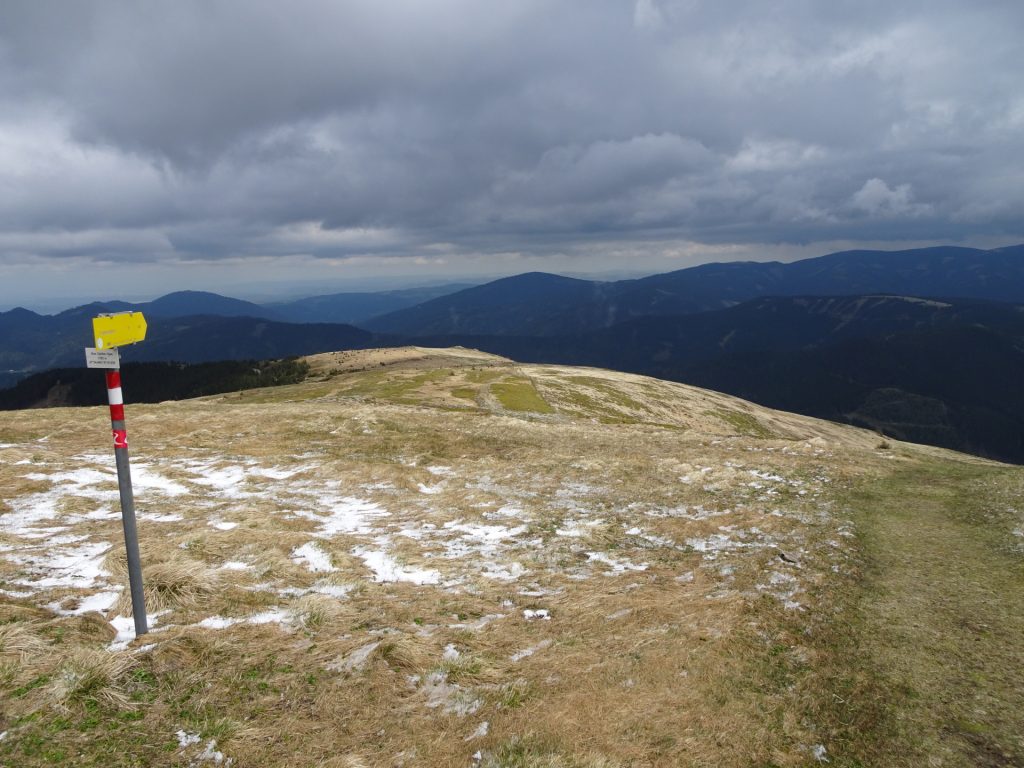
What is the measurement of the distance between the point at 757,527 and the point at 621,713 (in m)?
12.7

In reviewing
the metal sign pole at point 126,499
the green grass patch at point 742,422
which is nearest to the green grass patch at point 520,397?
the green grass patch at point 742,422

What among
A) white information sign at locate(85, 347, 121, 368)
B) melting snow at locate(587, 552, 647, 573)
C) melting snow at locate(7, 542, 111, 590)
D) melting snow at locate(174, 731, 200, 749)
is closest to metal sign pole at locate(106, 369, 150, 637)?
white information sign at locate(85, 347, 121, 368)

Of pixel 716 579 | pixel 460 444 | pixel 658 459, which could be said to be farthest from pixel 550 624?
pixel 460 444

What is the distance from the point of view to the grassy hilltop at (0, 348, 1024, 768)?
795cm

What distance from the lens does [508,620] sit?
1169cm

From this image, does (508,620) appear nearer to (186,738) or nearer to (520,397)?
(186,738)

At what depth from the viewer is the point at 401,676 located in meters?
9.16

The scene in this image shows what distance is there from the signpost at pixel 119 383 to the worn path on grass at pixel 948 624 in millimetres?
13583

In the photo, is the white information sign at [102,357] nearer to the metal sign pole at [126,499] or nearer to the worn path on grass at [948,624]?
the metal sign pole at [126,499]

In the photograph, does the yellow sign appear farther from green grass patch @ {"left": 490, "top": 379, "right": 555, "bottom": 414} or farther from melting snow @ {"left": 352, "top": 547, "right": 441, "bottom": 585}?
green grass patch @ {"left": 490, "top": 379, "right": 555, "bottom": 414}

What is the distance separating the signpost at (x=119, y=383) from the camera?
8781 mm

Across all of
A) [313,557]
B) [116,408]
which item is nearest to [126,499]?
[116,408]

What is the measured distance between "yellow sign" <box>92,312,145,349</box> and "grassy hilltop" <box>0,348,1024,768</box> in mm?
5486

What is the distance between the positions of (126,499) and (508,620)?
8158 mm
